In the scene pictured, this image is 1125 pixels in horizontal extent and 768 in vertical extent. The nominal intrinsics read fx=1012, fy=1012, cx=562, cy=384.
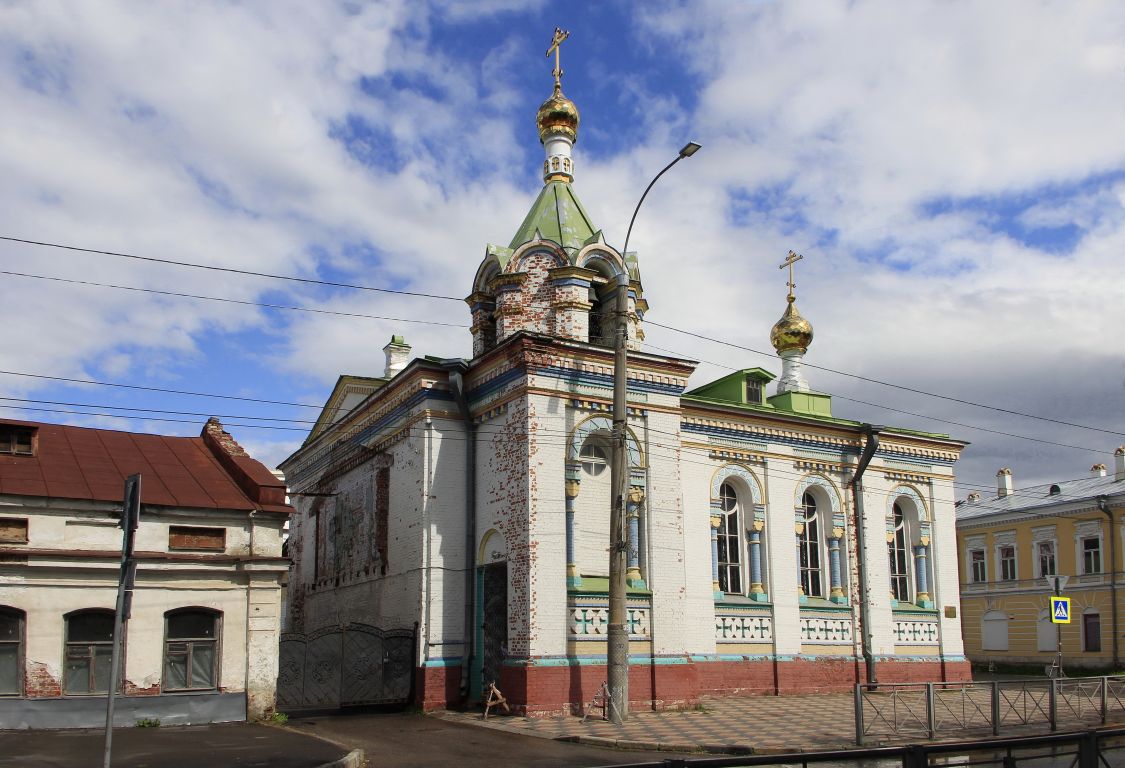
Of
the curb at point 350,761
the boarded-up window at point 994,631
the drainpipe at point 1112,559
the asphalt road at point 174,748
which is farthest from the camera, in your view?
the boarded-up window at point 994,631

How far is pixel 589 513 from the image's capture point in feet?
64.8

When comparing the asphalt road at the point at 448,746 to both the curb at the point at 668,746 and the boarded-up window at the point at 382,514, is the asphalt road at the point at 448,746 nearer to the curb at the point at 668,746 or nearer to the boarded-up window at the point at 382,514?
the curb at the point at 668,746

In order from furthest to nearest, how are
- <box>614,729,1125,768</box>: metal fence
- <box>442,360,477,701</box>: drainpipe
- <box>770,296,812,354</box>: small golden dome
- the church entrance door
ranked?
<box>770,296,812,354</box>: small golden dome → <box>442,360,477,701</box>: drainpipe → the church entrance door → <box>614,729,1125,768</box>: metal fence

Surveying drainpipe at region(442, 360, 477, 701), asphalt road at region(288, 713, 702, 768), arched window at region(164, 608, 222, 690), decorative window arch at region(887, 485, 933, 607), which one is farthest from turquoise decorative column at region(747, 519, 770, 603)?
arched window at region(164, 608, 222, 690)

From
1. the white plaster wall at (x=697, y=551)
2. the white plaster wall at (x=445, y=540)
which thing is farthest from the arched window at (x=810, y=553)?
the white plaster wall at (x=445, y=540)

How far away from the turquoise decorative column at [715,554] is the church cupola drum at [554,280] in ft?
14.8

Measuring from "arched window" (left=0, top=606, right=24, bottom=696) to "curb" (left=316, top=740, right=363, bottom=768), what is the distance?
5.85 metres

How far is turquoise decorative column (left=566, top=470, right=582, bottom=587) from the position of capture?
61.8 ft

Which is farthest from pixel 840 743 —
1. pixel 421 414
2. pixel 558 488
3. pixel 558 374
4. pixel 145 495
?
pixel 145 495

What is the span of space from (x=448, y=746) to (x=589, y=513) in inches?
243

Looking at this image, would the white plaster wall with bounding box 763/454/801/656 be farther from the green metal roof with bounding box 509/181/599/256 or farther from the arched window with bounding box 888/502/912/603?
the green metal roof with bounding box 509/181/599/256

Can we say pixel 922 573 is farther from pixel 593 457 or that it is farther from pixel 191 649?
pixel 191 649

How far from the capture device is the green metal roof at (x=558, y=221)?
72.6ft

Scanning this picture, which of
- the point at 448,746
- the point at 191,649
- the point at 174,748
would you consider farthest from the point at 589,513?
the point at 174,748
